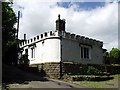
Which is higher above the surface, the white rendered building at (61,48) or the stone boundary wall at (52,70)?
the white rendered building at (61,48)

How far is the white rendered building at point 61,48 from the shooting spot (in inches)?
1259

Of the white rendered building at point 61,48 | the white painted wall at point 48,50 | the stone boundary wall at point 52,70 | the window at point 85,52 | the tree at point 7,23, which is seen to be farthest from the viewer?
the window at point 85,52

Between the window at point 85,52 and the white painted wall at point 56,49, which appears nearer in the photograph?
the white painted wall at point 56,49

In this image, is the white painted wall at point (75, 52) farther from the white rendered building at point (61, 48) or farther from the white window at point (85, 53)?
the white window at point (85, 53)

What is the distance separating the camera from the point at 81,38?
114 ft

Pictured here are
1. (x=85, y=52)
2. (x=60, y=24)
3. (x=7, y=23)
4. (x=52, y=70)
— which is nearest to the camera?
(x=7, y=23)

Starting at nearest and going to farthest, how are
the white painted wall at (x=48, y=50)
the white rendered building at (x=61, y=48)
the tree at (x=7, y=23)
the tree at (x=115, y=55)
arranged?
the tree at (x=7, y=23)
the white painted wall at (x=48, y=50)
the white rendered building at (x=61, y=48)
the tree at (x=115, y=55)

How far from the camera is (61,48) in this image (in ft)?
105

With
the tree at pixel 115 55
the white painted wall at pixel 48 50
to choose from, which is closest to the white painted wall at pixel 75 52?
the white painted wall at pixel 48 50

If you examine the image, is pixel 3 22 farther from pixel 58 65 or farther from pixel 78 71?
pixel 78 71

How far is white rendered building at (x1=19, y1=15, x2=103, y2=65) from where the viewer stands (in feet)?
105

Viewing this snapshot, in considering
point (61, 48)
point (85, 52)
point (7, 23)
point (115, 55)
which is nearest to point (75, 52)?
point (85, 52)

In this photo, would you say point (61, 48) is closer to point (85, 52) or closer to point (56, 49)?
point (56, 49)

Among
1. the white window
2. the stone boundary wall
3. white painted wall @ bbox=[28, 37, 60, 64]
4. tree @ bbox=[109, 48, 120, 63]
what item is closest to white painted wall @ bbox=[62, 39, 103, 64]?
the white window
